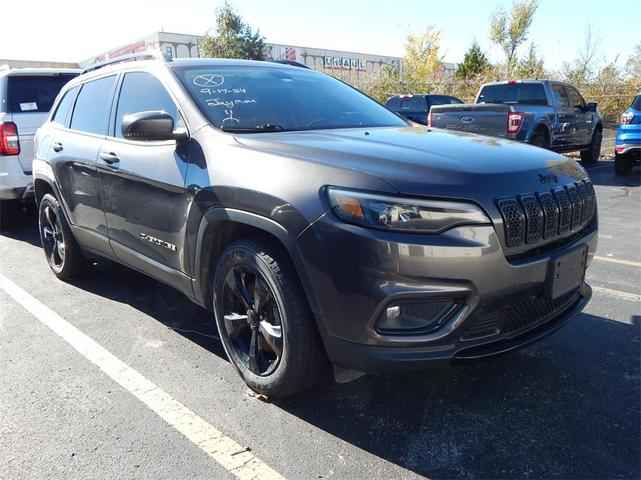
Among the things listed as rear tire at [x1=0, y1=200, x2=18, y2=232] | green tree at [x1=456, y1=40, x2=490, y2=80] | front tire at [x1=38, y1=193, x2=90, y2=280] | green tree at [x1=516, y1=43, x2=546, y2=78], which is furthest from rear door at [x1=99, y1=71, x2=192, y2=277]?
green tree at [x1=456, y1=40, x2=490, y2=80]

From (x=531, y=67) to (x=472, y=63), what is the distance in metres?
8.12

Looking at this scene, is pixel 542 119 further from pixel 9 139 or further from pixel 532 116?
pixel 9 139

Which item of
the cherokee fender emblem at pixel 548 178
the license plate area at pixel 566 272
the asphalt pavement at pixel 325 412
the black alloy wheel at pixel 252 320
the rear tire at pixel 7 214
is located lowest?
the rear tire at pixel 7 214

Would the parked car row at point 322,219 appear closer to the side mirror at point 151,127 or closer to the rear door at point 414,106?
the side mirror at point 151,127

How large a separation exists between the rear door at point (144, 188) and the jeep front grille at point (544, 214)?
5.46 ft

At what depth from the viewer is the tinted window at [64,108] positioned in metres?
4.65

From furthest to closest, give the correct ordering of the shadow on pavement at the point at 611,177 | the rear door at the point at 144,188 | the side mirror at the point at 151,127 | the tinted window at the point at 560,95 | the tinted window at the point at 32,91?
the tinted window at the point at 560,95
the shadow on pavement at the point at 611,177
the tinted window at the point at 32,91
the rear door at the point at 144,188
the side mirror at the point at 151,127

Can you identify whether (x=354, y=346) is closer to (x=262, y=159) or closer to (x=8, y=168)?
(x=262, y=159)

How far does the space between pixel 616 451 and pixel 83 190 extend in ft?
12.4

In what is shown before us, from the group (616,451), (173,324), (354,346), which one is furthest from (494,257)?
(173,324)

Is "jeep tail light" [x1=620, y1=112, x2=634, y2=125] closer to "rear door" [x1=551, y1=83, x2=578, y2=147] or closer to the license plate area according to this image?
"rear door" [x1=551, y1=83, x2=578, y2=147]

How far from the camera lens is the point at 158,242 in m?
3.24

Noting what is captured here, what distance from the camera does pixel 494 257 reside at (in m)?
2.19

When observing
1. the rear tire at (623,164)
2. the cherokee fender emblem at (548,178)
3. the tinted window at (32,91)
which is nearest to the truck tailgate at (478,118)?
the rear tire at (623,164)
